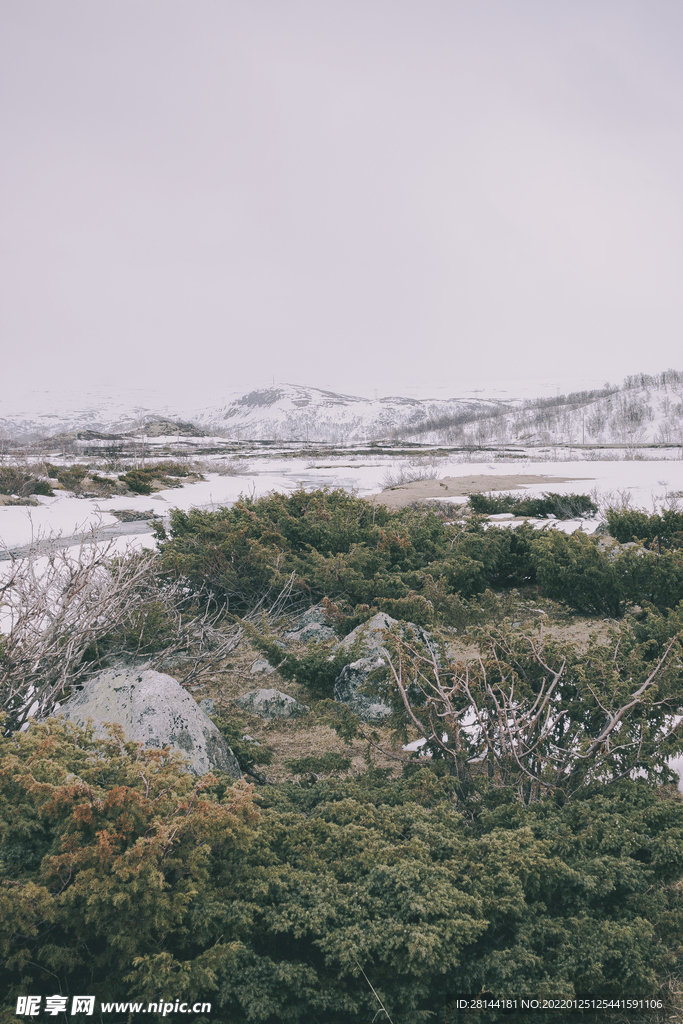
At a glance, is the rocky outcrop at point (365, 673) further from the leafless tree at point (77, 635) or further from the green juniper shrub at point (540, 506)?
the green juniper shrub at point (540, 506)

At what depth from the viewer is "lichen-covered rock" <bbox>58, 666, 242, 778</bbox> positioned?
3.04 metres

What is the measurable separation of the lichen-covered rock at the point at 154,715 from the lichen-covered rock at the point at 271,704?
4.05 ft

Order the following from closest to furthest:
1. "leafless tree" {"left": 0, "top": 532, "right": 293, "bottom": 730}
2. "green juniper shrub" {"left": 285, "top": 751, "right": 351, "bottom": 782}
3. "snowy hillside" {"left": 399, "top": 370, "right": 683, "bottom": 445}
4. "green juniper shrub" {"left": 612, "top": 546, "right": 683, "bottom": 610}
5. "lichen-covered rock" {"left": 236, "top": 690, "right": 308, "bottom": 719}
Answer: "green juniper shrub" {"left": 285, "top": 751, "right": 351, "bottom": 782}
"leafless tree" {"left": 0, "top": 532, "right": 293, "bottom": 730}
"lichen-covered rock" {"left": 236, "top": 690, "right": 308, "bottom": 719}
"green juniper shrub" {"left": 612, "top": 546, "right": 683, "bottom": 610}
"snowy hillside" {"left": 399, "top": 370, "right": 683, "bottom": 445}

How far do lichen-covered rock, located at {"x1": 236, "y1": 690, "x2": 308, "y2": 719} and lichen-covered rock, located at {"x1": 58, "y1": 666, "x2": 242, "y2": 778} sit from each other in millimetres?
1236

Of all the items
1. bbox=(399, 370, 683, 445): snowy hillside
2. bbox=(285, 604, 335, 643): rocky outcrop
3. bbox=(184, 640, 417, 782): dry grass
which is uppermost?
bbox=(399, 370, 683, 445): snowy hillside

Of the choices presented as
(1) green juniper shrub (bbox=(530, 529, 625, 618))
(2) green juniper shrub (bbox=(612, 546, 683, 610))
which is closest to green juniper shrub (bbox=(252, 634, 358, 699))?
(1) green juniper shrub (bbox=(530, 529, 625, 618))

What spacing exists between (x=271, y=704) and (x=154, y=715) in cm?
180

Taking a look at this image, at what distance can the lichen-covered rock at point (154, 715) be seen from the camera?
3.04 metres

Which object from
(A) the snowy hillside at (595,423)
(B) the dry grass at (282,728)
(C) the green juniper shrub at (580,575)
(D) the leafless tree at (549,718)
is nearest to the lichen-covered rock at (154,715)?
(B) the dry grass at (282,728)

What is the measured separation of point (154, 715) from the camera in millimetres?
3090

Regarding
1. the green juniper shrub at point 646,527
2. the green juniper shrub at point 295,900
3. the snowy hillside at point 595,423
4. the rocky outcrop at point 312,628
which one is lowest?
the rocky outcrop at point 312,628

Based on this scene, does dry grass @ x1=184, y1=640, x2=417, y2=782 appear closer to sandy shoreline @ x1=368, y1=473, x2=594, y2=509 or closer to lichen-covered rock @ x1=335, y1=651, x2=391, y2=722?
lichen-covered rock @ x1=335, y1=651, x2=391, y2=722

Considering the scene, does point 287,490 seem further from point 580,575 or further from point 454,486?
point 580,575

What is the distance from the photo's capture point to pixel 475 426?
96.6 meters
